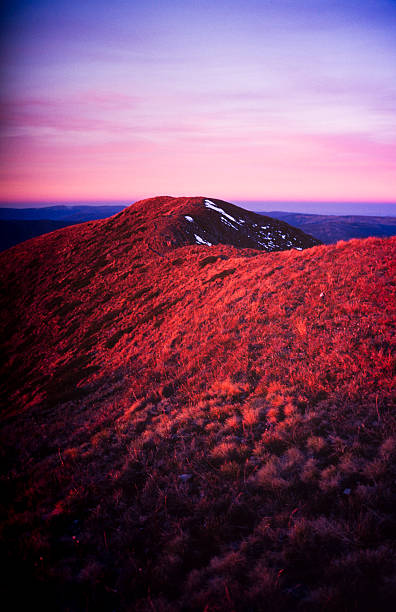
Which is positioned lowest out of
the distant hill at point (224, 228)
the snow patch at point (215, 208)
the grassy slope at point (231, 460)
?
the grassy slope at point (231, 460)

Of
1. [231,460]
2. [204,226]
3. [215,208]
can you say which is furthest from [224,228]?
[231,460]

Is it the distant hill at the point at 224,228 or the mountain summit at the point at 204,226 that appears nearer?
the mountain summit at the point at 204,226

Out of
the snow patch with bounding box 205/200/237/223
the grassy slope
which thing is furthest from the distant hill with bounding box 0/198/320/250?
the grassy slope

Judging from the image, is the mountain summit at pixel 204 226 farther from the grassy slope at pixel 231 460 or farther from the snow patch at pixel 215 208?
the grassy slope at pixel 231 460

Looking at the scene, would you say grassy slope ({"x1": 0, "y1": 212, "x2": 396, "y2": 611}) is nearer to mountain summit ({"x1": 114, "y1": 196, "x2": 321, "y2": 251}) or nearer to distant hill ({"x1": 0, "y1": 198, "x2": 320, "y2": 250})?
mountain summit ({"x1": 114, "y1": 196, "x2": 321, "y2": 251})

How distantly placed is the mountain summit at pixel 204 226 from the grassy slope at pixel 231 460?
2547 cm

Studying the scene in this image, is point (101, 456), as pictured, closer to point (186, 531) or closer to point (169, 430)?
point (169, 430)

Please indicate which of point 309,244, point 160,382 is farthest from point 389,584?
point 309,244

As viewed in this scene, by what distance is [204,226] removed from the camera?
44938mm

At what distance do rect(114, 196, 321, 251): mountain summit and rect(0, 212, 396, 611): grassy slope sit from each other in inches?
1003

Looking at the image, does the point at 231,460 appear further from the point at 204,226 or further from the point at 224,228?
the point at 224,228

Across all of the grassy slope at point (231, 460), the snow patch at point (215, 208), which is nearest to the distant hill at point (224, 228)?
the snow patch at point (215, 208)

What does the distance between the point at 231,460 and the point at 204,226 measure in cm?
4229

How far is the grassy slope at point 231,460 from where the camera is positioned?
4016 millimetres
